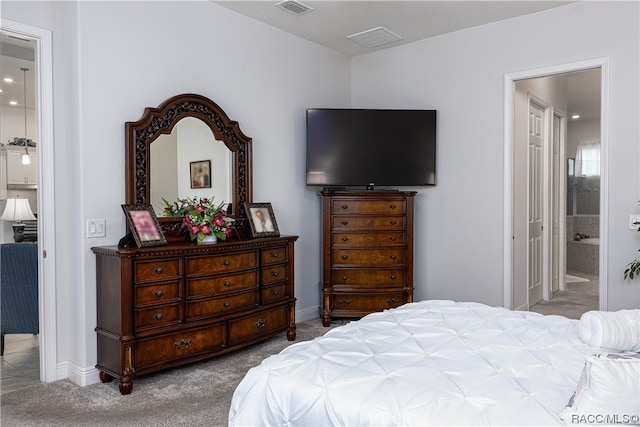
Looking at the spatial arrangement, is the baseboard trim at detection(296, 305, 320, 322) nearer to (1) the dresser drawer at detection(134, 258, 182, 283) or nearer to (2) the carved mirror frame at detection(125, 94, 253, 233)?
(2) the carved mirror frame at detection(125, 94, 253, 233)

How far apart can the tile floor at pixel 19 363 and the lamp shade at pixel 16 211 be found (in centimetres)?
275

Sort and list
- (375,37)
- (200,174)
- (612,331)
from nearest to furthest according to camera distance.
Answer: (612,331), (200,174), (375,37)

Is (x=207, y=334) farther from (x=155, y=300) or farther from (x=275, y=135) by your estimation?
(x=275, y=135)

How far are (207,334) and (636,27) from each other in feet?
13.3

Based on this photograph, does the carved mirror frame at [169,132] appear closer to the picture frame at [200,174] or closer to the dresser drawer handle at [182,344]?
the picture frame at [200,174]

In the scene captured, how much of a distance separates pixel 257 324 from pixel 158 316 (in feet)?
3.03

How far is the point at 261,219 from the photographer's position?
13.8 feet

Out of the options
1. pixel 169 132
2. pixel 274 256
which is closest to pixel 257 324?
pixel 274 256

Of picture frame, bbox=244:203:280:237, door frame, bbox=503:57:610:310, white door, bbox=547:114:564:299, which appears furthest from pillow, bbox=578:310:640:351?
white door, bbox=547:114:564:299

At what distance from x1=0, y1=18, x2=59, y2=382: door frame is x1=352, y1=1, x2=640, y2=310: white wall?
321cm

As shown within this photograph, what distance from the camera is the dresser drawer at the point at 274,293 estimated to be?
13.0ft

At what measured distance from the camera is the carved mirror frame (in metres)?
3.44

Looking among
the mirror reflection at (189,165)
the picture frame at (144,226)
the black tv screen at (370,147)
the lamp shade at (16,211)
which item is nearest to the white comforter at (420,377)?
the picture frame at (144,226)

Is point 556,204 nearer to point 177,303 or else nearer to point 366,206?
point 366,206
